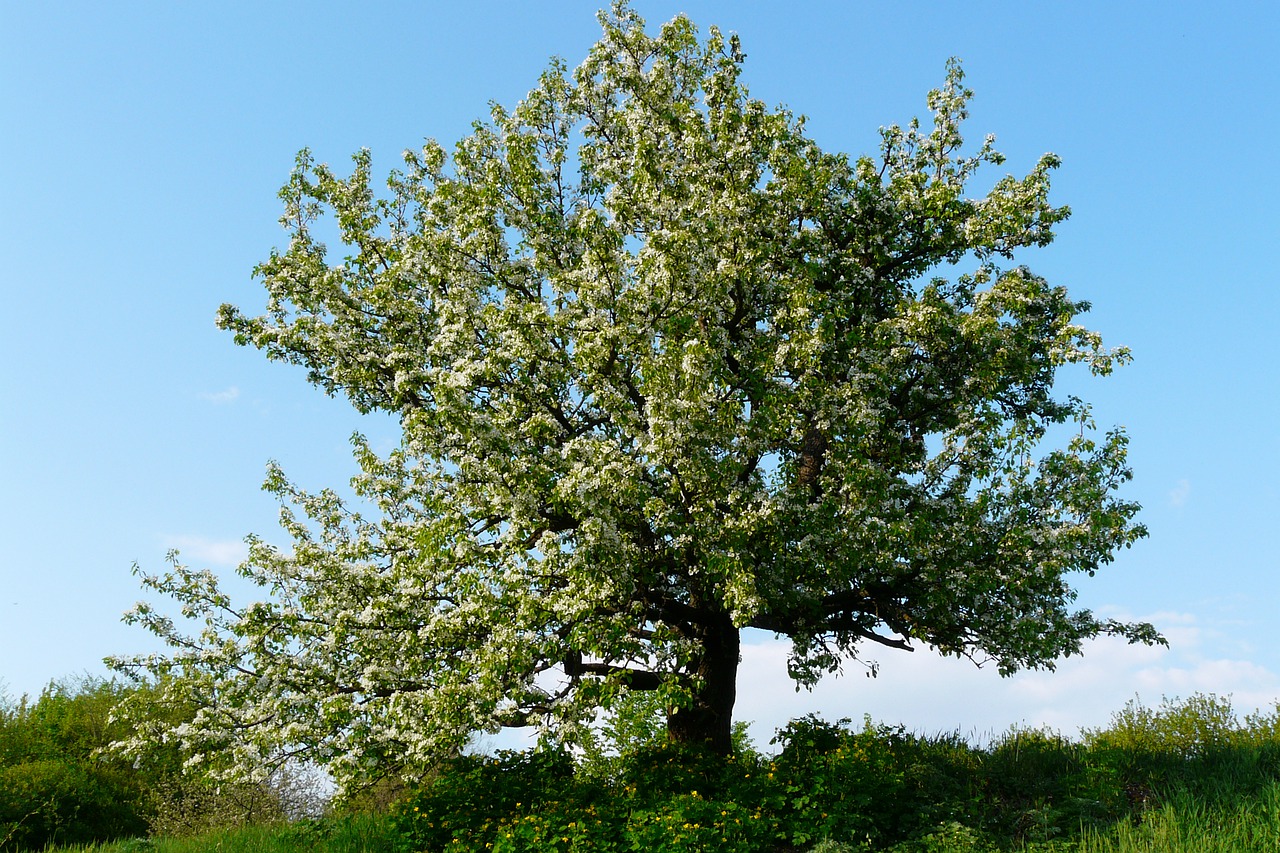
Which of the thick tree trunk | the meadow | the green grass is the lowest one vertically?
the green grass

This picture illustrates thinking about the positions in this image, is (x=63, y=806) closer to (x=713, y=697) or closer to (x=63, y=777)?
(x=63, y=777)

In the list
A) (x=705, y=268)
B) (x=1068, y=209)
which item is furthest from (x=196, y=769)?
(x=1068, y=209)

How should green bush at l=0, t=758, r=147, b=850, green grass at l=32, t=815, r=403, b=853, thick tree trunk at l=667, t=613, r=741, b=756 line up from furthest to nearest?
green bush at l=0, t=758, r=147, b=850
thick tree trunk at l=667, t=613, r=741, b=756
green grass at l=32, t=815, r=403, b=853

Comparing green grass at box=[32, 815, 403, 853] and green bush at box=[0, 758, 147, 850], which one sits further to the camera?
green bush at box=[0, 758, 147, 850]

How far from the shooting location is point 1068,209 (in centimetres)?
1816

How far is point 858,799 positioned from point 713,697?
14.7 feet

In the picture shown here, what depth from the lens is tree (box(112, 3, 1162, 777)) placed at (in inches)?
609

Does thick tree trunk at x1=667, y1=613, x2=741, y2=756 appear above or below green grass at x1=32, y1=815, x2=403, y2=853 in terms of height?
above

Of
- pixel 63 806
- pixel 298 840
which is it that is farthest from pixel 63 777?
pixel 298 840

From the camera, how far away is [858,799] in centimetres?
1433

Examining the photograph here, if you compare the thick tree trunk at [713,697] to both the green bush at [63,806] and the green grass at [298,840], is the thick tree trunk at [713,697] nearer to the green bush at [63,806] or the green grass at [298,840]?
the green grass at [298,840]

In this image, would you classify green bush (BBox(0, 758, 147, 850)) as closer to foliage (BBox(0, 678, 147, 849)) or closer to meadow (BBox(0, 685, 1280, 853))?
foliage (BBox(0, 678, 147, 849))

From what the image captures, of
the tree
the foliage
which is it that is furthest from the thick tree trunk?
the foliage

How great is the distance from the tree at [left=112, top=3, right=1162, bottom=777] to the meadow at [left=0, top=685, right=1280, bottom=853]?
148cm
